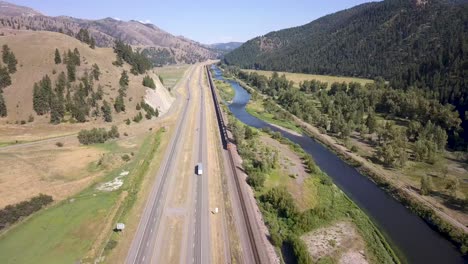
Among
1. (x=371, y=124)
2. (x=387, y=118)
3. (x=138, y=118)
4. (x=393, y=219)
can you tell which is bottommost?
(x=393, y=219)

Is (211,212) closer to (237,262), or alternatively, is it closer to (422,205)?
(237,262)

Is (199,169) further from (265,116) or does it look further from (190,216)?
(265,116)

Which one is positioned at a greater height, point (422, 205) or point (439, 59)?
point (439, 59)

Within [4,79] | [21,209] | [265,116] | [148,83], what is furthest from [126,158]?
[265,116]

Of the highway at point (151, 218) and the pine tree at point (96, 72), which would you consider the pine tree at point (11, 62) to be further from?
the highway at point (151, 218)

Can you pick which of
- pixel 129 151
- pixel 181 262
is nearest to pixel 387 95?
pixel 129 151

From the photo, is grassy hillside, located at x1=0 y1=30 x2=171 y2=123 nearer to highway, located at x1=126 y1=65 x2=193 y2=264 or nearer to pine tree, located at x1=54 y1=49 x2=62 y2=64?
pine tree, located at x1=54 y1=49 x2=62 y2=64
